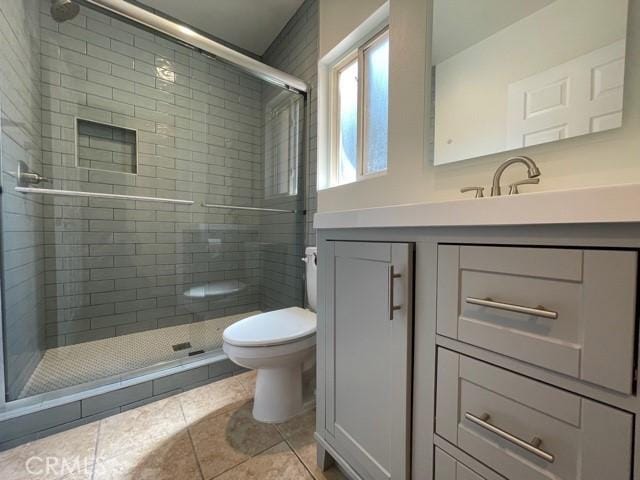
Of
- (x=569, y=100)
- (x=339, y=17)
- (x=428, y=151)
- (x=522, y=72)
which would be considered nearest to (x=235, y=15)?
(x=339, y=17)

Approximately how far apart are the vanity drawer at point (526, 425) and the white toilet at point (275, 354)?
26.8 inches

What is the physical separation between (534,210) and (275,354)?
1.01 m

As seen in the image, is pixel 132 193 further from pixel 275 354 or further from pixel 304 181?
pixel 275 354

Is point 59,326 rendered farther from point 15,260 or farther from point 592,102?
point 592,102

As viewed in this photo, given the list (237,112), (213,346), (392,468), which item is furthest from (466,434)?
(237,112)

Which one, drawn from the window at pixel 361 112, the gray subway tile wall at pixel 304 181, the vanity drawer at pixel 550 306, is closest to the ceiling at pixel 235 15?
the gray subway tile wall at pixel 304 181

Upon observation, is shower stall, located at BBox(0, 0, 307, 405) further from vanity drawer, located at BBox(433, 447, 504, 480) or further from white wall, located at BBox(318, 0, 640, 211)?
vanity drawer, located at BBox(433, 447, 504, 480)

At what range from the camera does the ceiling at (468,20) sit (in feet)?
2.72

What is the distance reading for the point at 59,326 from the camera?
1688 millimetres

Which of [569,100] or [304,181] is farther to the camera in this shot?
[304,181]

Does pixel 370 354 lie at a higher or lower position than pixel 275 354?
higher

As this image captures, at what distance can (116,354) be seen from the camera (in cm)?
165

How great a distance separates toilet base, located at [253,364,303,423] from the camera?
1229mm

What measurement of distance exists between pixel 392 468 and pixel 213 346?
1.44 m
